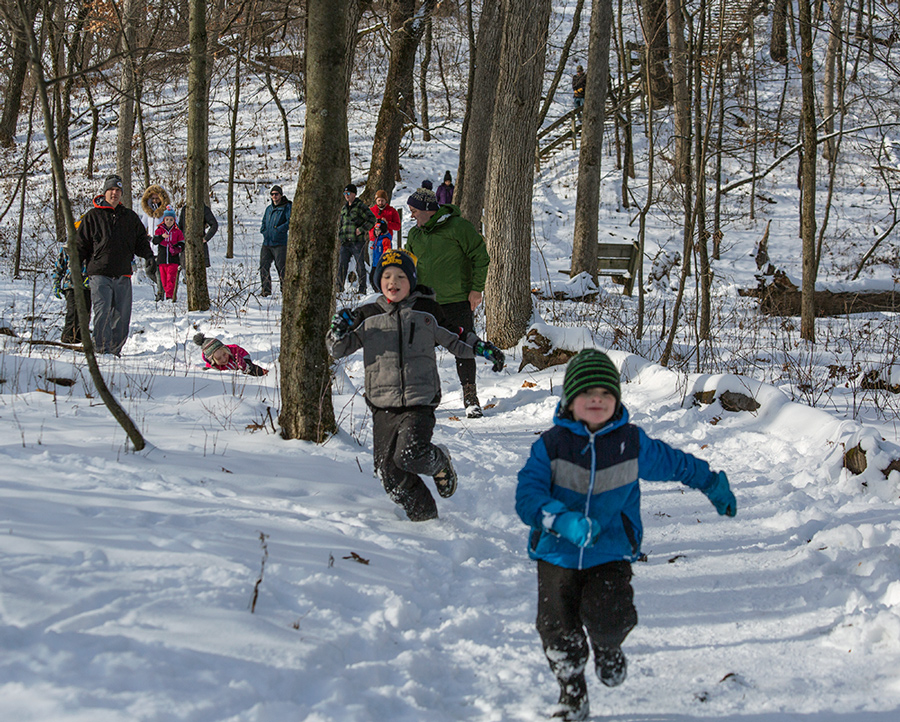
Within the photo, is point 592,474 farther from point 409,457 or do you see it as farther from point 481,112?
point 481,112

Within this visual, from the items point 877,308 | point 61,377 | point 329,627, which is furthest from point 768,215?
point 329,627

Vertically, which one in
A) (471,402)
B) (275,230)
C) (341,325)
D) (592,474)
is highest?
(275,230)

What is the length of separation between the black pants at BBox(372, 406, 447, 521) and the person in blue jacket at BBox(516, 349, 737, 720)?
1.33m

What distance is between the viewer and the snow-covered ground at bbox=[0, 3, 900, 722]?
7.42 feet

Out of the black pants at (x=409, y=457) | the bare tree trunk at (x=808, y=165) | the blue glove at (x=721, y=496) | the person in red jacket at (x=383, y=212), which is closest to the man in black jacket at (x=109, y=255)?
the person in red jacket at (x=383, y=212)

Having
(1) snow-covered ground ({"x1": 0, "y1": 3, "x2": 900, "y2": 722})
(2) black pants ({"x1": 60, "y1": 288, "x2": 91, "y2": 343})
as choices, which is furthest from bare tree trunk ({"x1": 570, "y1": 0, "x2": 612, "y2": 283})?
(2) black pants ({"x1": 60, "y1": 288, "x2": 91, "y2": 343})

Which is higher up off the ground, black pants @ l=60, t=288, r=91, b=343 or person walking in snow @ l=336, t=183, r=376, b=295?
person walking in snow @ l=336, t=183, r=376, b=295

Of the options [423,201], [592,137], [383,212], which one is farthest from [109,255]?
[592,137]

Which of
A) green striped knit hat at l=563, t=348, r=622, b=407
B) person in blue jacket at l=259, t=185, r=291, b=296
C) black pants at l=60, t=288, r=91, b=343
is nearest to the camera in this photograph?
green striped knit hat at l=563, t=348, r=622, b=407

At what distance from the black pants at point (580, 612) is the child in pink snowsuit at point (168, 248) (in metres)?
Result: 11.2

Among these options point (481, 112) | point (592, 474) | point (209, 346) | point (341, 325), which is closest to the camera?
point (592, 474)

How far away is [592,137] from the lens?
45.9 ft

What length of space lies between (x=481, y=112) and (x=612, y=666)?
426 inches

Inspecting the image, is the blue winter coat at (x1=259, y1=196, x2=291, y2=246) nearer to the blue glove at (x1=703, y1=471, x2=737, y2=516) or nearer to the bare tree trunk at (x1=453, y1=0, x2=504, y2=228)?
the bare tree trunk at (x1=453, y1=0, x2=504, y2=228)
